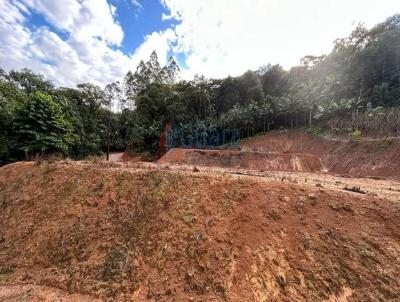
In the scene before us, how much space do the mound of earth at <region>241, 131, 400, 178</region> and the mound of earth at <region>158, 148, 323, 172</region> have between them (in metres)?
2.17

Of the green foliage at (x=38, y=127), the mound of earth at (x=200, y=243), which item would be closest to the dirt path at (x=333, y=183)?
the mound of earth at (x=200, y=243)

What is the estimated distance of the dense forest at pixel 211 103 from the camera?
2244 centimetres

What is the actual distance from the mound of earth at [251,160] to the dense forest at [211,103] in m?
6.96

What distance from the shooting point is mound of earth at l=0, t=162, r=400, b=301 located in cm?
573

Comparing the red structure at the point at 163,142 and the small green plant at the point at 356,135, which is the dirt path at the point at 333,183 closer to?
the small green plant at the point at 356,135

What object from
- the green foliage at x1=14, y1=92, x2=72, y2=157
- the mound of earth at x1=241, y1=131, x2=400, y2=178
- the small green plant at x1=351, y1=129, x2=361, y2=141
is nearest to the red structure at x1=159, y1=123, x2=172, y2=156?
the green foliage at x1=14, y1=92, x2=72, y2=157

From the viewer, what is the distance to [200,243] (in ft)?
22.1

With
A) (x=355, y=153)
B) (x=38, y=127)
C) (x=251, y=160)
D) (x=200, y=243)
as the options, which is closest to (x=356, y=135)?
(x=355, y=153)

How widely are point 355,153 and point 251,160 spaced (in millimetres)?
8408

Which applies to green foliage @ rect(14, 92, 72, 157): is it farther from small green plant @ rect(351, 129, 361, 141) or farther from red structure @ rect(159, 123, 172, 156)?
small green plant @ rect(351, 129, 361, 141)

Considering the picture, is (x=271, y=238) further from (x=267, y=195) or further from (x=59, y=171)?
(x=59, y=171)

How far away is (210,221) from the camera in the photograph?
24.1 ft

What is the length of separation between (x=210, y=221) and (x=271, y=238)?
6.11ft

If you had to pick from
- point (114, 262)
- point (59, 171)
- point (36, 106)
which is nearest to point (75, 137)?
point (36, 106)
